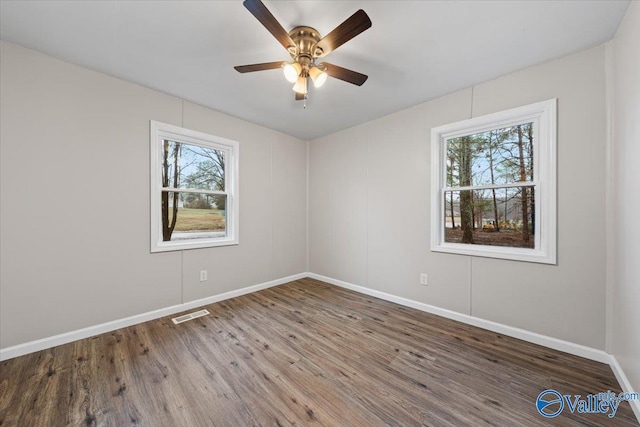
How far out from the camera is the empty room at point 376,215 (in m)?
1.56

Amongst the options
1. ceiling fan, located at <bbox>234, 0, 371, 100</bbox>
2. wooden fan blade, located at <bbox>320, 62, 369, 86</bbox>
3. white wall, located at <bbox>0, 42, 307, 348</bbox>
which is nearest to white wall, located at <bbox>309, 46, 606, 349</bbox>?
wooden fan blade, located at <bbox>320, 62, 369, 86</bbox>

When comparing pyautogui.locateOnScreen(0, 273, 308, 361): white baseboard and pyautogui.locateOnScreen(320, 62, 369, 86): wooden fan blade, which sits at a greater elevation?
Answer: pyautogui.locateOnScreen(320, 62, 369, 86): wooden fan blade

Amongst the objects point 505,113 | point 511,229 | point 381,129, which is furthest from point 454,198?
point 381,129

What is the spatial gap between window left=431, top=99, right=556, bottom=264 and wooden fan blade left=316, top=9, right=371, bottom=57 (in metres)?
1.73

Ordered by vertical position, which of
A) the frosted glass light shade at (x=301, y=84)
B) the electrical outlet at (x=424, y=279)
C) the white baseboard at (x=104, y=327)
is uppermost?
the frosted glass light shade at (x=301, y=84)

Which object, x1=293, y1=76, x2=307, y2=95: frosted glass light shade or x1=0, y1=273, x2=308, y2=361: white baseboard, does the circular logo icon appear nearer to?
x1=293, y1=76, x2=307, y2=95: frosted glass light shade

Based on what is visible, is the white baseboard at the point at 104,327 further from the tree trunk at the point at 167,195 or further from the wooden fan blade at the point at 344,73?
the wooden fan blade at the point at 344,73

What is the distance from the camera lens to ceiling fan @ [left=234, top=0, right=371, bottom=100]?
1468 mm

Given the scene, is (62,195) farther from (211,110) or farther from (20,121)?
(211,110)

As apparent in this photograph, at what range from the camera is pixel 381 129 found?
10.9 ft

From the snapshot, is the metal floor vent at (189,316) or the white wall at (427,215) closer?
the white wall at (427,215)

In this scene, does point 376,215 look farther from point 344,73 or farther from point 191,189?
point 191,189

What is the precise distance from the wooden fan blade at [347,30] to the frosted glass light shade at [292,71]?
0.75 ft

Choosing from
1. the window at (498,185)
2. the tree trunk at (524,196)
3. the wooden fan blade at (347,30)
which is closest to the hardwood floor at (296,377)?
the window at (498,185)
